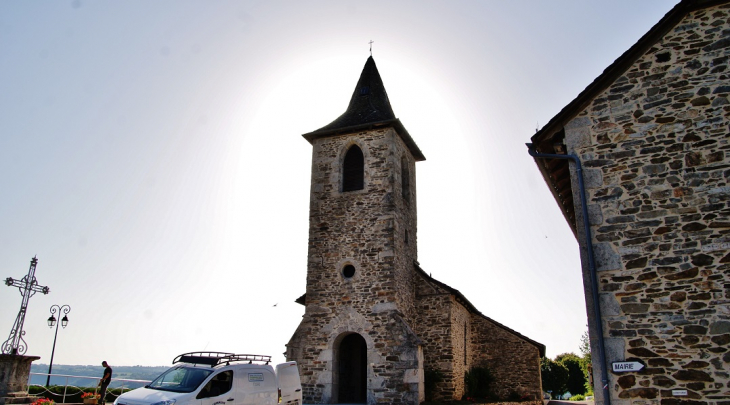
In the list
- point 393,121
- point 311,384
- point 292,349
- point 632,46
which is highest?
point 393,121

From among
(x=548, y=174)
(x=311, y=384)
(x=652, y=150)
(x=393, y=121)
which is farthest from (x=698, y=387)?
(x=393, y=121)

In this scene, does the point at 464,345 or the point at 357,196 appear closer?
the point at 357,196

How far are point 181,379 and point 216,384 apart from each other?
668 millimetres

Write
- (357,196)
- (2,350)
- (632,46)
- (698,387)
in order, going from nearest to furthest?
1. (698,387)
2. (632,46)
3. (2,350)
4. (357,196)

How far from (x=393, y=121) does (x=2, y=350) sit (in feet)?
44.3

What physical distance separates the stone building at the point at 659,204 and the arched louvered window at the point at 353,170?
32.3 ft

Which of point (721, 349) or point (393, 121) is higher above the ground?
point (393, 121)

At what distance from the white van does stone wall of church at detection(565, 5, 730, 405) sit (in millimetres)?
6711

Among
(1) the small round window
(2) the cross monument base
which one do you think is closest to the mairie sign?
(1) the small round window

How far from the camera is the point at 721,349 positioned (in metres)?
7.32

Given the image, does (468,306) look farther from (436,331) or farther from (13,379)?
(13,379)

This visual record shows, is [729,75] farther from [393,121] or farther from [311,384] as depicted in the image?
[311,384]

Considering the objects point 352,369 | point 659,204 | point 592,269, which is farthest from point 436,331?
point 659,204

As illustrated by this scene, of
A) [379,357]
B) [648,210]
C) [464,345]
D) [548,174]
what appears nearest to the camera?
[648,210]
